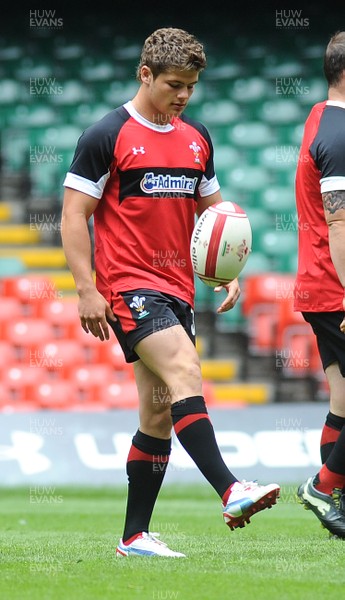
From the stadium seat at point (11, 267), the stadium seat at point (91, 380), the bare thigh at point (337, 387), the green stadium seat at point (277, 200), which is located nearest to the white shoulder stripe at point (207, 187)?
the bare thigh at point (337, 387)

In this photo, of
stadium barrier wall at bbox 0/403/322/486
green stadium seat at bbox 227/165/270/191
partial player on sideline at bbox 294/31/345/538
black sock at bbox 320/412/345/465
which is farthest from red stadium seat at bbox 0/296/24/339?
partial player on sideline at bbox 294/31/345/538

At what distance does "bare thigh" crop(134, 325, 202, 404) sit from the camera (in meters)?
4.36

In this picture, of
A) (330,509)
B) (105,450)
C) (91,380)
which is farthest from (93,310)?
(91,380)

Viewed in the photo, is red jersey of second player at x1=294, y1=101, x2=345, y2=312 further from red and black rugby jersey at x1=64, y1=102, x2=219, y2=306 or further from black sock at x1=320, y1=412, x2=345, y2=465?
red and black rugby jersey at x1=64, y1=102, x2=219, y2=306

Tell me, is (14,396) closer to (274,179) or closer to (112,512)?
(112,512)

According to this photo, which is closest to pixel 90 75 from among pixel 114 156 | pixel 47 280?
pixel 47 280

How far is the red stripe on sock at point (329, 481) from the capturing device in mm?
5214

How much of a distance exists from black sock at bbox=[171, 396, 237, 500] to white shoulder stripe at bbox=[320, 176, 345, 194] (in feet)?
3.76

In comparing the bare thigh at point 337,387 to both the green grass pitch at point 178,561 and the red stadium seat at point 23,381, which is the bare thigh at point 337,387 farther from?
the red stadium seat at point 23,381

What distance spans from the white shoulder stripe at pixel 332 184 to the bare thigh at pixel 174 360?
0.96 meters

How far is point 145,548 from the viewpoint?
4.66 m

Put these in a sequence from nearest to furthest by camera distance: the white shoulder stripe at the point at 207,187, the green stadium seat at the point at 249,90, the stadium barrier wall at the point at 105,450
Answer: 1. the white shoulder stripe at the point at 207,187
2. the stadium barrier wall at the point at 105,450
3. the green stadium seat at the point at 249,90

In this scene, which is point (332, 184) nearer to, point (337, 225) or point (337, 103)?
point (337, 225)

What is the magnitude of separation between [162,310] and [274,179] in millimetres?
10457
